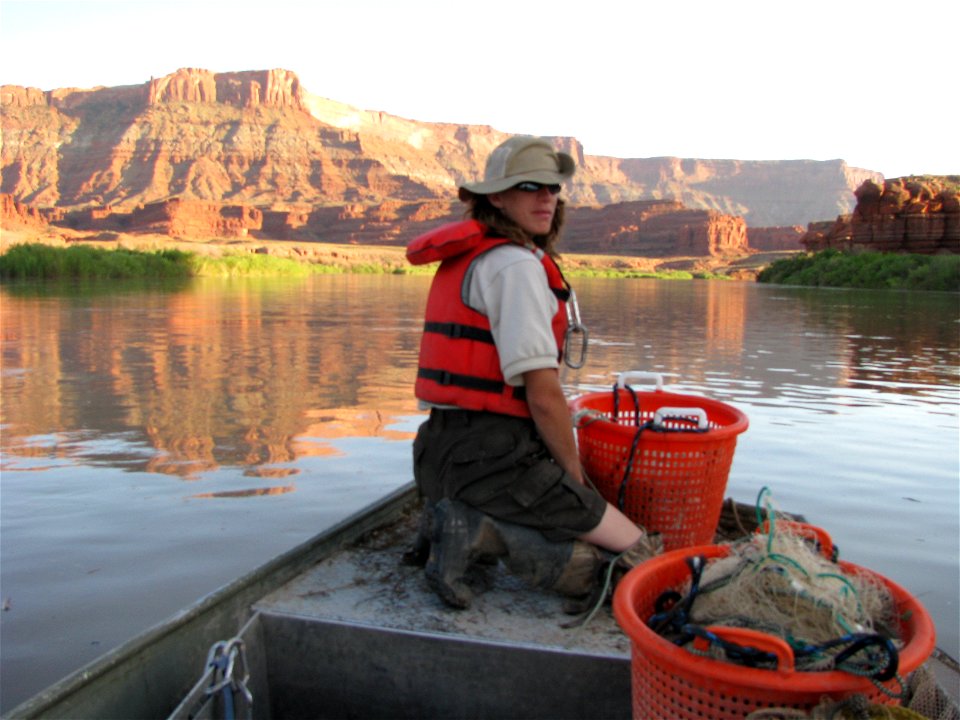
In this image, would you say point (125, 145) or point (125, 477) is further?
point (125, 145)

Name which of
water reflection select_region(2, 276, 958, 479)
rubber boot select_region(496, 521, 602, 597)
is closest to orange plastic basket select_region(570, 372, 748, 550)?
rubber boot select_region(496, 521, 602, 597)

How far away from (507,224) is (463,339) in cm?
48

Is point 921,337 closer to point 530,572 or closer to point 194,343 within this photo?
point 194,343

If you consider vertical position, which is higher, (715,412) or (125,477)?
(715,412)

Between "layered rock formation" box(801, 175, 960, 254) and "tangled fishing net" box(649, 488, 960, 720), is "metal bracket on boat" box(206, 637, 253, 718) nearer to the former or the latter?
"tangled fishing net" box(649, 488, 960, 720)

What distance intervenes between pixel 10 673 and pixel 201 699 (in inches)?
56.3

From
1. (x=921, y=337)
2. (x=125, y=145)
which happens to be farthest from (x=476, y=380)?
(x=125, y=145)

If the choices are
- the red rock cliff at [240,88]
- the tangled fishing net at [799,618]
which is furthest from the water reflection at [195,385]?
the red rock cliff at [240,88]

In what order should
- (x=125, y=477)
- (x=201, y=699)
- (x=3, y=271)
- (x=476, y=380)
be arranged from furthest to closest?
(x=3, y=271) < (x=125, y=477) < (x=476, y=380) < (x=201, y=699)

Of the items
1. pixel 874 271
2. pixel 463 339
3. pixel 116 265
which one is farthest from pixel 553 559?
pixel 874 271

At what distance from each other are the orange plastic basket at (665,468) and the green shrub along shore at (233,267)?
36.3m

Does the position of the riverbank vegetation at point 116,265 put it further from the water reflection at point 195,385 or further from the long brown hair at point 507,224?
the long brown hair at point 507,224

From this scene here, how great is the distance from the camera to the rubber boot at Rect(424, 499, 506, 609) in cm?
294

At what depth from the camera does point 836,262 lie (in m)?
50.0
